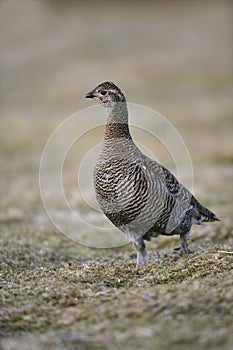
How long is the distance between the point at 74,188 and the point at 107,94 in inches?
486

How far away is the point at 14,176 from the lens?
24125 mm

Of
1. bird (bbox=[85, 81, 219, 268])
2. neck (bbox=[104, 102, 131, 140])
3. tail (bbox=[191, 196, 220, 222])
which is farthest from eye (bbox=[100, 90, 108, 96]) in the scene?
tail (bbox=[191, 196, 220, 222])

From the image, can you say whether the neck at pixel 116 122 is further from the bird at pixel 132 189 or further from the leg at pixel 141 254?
the leg at pixel 141 254

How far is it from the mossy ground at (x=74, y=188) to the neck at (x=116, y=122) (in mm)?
2393

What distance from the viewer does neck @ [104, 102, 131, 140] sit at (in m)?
9.16

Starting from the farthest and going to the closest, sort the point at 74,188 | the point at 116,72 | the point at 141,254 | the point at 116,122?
the point at 116,72 → the point at 74,188 → the point at 141,254 → the point at 116,122

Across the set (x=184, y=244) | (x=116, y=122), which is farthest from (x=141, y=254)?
(x=116, y=122)

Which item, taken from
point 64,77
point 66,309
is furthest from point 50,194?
point 64,77

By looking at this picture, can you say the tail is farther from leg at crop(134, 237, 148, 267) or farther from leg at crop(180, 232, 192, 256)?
leg at crop(134, 237, 148, 267)

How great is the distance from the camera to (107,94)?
30.5 ft

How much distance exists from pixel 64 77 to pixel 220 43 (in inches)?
830

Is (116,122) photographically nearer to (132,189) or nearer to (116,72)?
(132,189)

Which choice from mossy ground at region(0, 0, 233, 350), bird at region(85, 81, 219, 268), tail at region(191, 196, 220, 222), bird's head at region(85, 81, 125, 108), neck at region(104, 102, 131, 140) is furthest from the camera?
tail at region(191, 196, 220, 222)

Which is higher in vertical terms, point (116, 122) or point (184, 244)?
point (116, 122)
